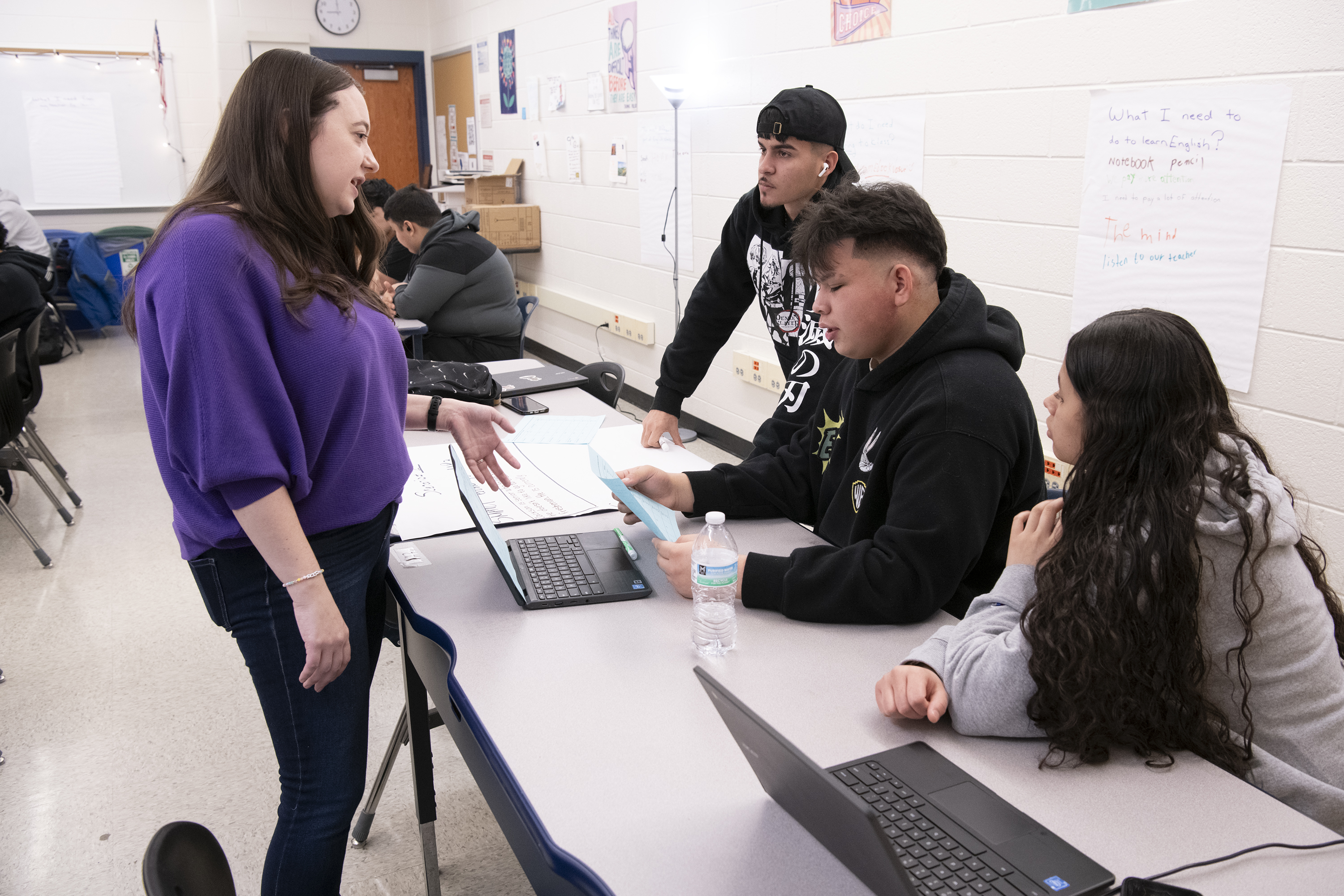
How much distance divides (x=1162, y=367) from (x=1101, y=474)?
134 millimetres

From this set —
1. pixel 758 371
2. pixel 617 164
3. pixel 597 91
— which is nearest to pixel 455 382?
pixel 758 371

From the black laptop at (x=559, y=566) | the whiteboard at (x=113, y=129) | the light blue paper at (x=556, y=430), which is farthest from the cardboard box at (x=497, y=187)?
the black laptop at (x=559, y=566)

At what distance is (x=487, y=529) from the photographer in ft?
4.63

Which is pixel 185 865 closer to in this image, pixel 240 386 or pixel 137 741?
pixel 240 386

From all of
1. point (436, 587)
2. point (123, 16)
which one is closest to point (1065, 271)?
point (436, 587)

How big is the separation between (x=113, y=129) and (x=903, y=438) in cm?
827

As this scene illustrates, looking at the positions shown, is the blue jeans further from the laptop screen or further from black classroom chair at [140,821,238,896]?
black classroom chair at [140,821,238,896]

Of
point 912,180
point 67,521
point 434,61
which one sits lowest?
point 67,521

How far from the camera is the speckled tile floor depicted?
1.96m

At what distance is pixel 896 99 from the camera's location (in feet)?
10.5

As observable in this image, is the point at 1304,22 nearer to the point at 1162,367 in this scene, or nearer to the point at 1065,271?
the point at 1065,271

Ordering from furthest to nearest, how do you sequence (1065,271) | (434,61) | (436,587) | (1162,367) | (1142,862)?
(434,61)
(1065,271)
(436,587)
(1162,367)
(1142,862)

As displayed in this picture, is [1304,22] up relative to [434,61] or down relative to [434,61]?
down

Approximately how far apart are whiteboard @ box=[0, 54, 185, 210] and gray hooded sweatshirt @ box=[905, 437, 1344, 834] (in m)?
8.27
